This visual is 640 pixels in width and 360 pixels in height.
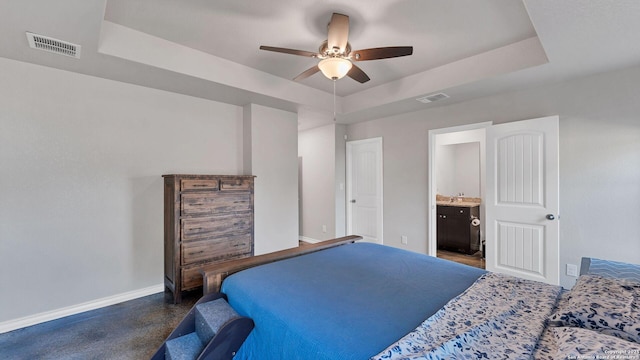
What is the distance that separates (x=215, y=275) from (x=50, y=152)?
2205 mm

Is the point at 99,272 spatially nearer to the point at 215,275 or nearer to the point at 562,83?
the point at 215,275

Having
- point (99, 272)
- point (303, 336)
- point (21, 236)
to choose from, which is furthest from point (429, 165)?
point (21, 236)

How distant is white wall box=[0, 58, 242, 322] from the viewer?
246cm

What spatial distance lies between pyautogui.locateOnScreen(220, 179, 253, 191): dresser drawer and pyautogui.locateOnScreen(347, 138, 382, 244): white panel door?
7.51 ft

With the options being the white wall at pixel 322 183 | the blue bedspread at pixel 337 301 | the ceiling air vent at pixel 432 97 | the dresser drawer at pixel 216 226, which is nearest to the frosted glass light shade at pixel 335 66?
the blue bedspread at pixel 337 301

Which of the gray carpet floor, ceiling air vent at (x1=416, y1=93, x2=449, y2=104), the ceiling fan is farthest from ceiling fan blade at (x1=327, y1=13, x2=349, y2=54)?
the gray carpet floor

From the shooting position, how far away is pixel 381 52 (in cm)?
215

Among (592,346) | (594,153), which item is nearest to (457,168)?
(594,153)

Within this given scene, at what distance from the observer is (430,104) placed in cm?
382

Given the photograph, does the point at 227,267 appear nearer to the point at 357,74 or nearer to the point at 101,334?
the point at 101,334

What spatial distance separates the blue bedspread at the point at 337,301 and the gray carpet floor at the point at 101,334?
1.11 m

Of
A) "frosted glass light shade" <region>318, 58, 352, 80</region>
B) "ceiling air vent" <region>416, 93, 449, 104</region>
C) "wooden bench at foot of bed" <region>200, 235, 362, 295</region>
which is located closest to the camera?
"wooden bench at foot of bed" <region>200, 235, 362, 295</region>

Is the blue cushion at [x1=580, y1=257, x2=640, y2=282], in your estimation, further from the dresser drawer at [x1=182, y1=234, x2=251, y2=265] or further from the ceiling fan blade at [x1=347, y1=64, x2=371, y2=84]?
the dresser drawer at [x1=182, y1=234, x2=251, y2=265]

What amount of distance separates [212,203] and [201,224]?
0.26 m
